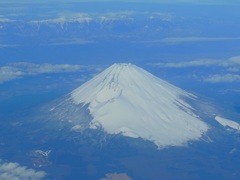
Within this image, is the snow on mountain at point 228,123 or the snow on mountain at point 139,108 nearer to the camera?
the snow on mountain at point 139,108

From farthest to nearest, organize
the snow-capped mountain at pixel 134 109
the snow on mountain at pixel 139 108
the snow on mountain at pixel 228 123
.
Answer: the snow on mountain at pixel 228 123
the snow-capped mountain at pixel 134 109
the snow on mountain at pixel 139 108

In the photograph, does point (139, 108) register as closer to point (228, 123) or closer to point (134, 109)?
point (134, 109)

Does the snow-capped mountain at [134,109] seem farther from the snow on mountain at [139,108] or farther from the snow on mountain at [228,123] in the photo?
the snow on mountain at [228,123]

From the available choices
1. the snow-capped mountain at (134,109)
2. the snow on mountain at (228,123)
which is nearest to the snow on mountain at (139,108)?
the snow-capped mountain at (134,109)

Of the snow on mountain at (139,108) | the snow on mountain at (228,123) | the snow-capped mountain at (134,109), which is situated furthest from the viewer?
the snow on mountain at (228,123)

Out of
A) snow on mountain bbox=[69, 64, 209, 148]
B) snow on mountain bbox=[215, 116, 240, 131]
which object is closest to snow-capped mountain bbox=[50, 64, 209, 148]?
snow on mountain bbox=[69, 64, 209, 148]

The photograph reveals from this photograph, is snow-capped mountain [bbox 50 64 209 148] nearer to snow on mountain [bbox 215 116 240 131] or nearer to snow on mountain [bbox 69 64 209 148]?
snow on mountain [bbox 69 64 209 148]

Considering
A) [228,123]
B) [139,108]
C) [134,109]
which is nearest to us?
[134,109]

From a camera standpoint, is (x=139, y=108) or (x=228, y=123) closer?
(x=139, y=108)

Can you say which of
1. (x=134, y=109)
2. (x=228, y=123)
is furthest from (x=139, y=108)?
(x=228, y=123)
